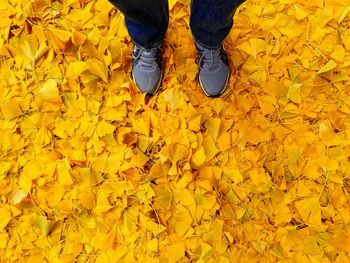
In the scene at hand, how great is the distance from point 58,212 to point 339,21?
2.62ft

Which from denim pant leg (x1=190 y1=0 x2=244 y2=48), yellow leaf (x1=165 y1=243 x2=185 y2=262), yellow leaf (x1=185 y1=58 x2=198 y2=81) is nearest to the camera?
denim pant leg (x1=190 y1=0 x2=244 y2=48)

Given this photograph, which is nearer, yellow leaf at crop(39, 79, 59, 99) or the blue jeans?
the blue jeans

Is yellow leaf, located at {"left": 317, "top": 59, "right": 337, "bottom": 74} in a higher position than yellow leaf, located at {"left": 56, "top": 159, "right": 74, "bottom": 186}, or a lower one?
higher

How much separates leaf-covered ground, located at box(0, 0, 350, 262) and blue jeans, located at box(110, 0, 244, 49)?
6.6 inches

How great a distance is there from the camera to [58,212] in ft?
3.52

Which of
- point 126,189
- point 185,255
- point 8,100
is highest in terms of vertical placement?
point 8,100

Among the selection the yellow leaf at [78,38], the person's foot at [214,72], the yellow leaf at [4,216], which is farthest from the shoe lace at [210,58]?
the yellow leaf at [4,216]

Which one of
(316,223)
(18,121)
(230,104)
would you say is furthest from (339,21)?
(18,121)

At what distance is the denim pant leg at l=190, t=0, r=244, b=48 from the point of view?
827 millimetres

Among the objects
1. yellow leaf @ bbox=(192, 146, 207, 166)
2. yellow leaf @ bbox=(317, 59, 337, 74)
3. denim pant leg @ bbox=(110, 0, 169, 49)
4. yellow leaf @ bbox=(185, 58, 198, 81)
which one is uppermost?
denim pant leg @ bbox=(110, 0, 169, 49)

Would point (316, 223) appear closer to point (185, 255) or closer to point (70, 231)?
point (185, 255)

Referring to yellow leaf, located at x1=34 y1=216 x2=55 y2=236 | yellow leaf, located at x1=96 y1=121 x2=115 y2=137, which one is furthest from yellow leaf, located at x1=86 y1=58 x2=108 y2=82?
yellow leaf, located at x1=34 y1=216 x2=55 y2=236

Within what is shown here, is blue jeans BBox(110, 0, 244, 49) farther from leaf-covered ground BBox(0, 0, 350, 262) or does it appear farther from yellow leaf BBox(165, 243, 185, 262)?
yellow leaf BBox(165, 243, 185, 262)

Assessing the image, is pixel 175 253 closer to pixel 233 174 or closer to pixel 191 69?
pixel 233 174
